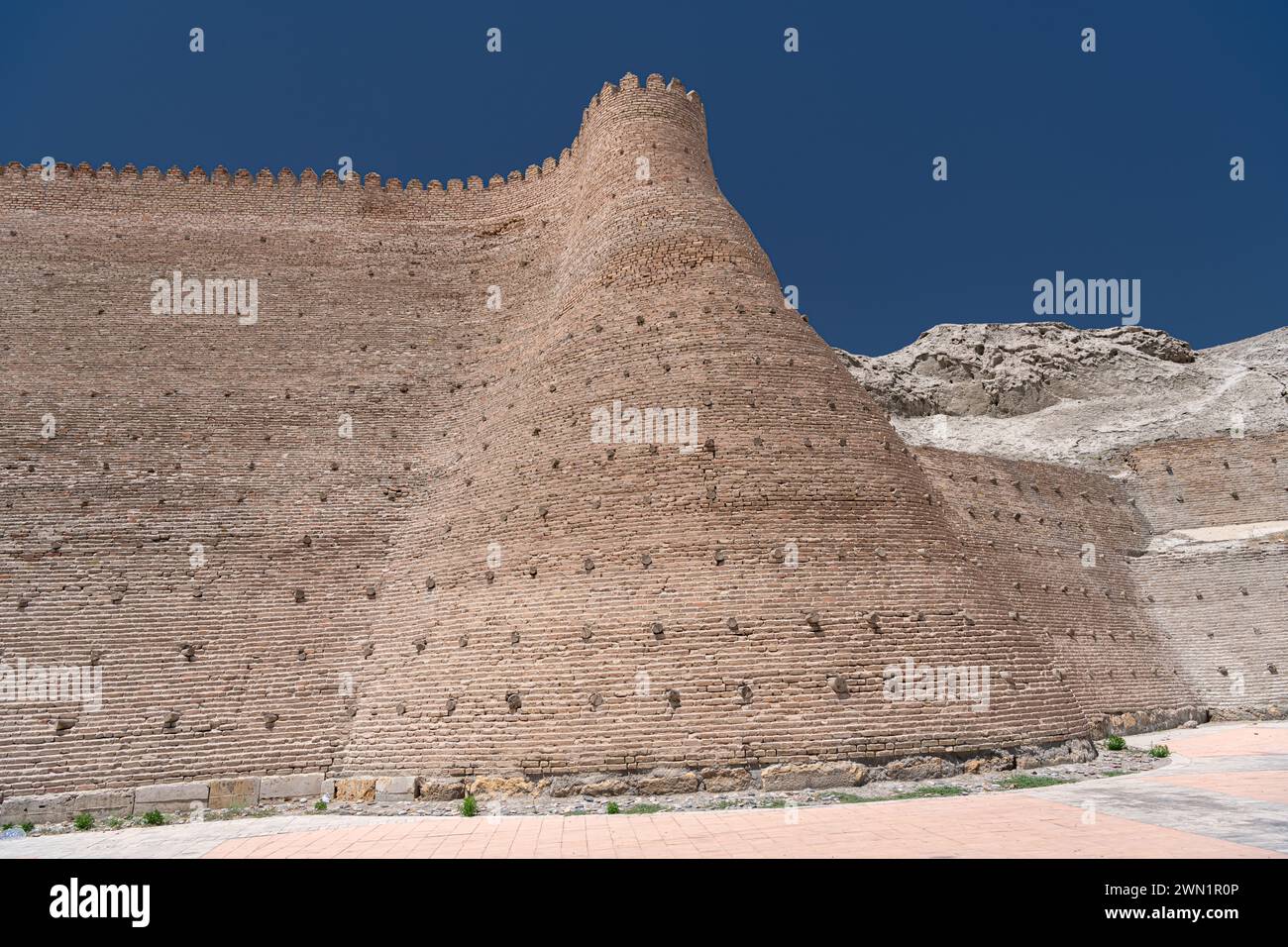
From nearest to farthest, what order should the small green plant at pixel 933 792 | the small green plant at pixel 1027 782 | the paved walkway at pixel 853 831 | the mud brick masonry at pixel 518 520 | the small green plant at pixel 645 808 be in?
1. the paved walkway at pixel 853 831
2. the small green plant at pixel 645 808
3. the small green plant at pixel 933 792
4. the small green plant at pixel 1027 782
5. the mud brick masonry at pixel 518 520

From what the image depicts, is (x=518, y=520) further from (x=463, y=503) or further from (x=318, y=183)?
(x=318, y=183)

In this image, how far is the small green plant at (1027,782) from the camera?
9.92 meters

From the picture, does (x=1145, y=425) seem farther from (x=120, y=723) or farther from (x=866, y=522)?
(x=120, y=723)

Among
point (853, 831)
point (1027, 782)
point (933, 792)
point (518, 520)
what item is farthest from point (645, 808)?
point (518, 520)

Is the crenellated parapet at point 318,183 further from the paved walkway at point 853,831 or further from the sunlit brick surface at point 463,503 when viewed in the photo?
the paved walkway at point 853,831

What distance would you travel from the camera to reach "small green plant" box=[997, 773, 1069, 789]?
32.6 feet

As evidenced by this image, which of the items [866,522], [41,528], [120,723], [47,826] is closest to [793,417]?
[866,522]

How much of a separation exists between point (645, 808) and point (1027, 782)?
4881 mm

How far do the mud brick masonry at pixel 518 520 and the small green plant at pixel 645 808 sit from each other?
1.25 feet

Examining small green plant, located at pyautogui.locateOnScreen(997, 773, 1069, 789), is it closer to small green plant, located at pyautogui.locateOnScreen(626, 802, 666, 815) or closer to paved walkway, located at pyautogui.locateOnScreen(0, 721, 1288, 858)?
paved walkway, located at pyautogui.locateOnScreen(0, 721, 1288, 858)

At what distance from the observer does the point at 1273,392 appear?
78.3 feet

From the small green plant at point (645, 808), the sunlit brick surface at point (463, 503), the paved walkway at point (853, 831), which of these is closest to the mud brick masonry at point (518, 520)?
the sunlit brick surface at point (463, 503)

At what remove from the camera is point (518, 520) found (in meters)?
13.0

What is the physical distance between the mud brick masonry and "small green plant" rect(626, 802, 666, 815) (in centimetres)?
38
